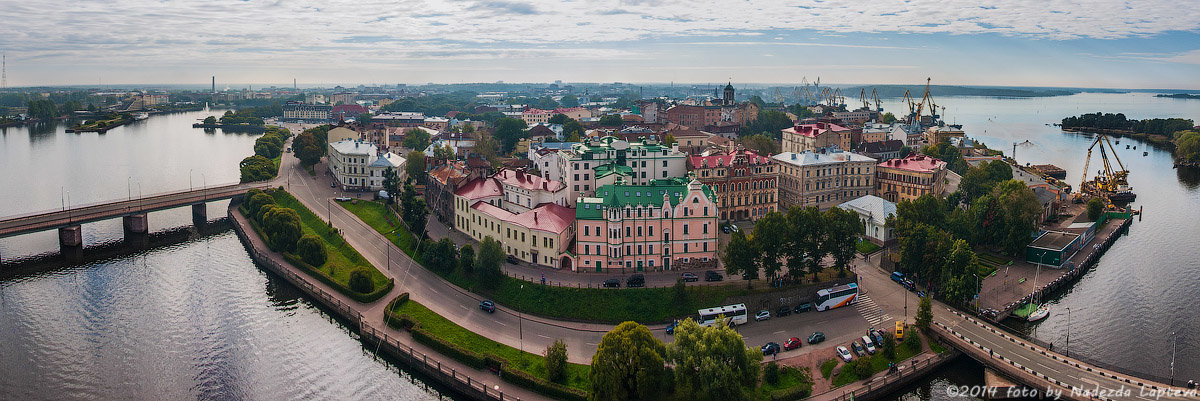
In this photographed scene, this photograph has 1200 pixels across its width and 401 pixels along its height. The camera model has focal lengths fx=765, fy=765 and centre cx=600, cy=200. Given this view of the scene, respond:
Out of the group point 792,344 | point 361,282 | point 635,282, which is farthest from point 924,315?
point 361,282

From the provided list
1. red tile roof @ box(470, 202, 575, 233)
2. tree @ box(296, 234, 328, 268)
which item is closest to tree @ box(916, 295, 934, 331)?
red tile roof @ box(470, 202, 575, 233)

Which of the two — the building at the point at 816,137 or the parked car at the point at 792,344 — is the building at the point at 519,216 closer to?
the parked car at the point at 792,344

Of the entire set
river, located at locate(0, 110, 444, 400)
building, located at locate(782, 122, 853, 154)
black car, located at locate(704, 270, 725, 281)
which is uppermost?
building, located at locate(782, 122, 853, 154)

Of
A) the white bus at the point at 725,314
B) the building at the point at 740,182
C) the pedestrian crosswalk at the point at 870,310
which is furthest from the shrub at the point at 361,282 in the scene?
the pedestrian crosswalk at the point at 870,310

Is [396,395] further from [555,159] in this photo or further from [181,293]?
[555,159]

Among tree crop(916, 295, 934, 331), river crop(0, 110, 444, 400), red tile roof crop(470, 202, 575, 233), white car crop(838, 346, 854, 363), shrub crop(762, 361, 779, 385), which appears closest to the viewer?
shrub crop(762, 361, 779, 385)

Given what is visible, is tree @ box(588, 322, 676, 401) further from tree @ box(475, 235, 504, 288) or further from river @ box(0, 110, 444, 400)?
tree @ box(475, 235, 504, 288)
